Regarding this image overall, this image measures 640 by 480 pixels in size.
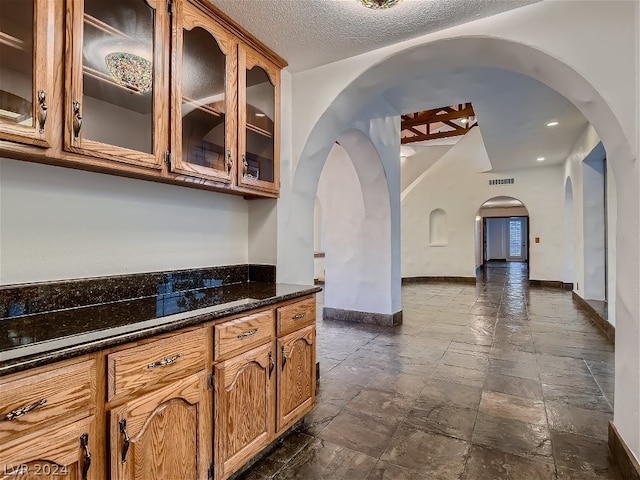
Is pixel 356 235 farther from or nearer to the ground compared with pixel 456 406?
farther from the ground

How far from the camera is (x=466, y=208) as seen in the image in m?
8.84

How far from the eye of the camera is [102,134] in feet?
4.65

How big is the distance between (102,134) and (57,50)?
0.32m

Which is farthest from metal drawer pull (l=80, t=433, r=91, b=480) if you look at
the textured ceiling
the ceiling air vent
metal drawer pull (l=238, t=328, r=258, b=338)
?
the ceiling air vent

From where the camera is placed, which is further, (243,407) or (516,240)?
(516,240)

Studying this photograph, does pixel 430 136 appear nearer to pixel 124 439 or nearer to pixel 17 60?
pixel 17 60

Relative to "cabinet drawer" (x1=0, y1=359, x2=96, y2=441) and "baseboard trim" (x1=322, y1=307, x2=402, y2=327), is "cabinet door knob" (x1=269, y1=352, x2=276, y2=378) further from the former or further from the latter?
"baseboard trim" (x1=322, y1=307, x2=402, y2=327)

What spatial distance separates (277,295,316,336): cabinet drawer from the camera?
185 cm

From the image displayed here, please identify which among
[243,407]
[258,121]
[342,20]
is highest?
[342,20]

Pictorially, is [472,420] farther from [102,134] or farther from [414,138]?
[414,138]

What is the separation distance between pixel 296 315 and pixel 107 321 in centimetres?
97

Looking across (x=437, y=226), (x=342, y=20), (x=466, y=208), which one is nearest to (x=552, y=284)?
(x=466, y=208)

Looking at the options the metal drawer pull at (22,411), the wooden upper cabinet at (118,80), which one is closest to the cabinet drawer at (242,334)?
the metal drawer pull at (22,411)

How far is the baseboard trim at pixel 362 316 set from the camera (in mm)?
4520
